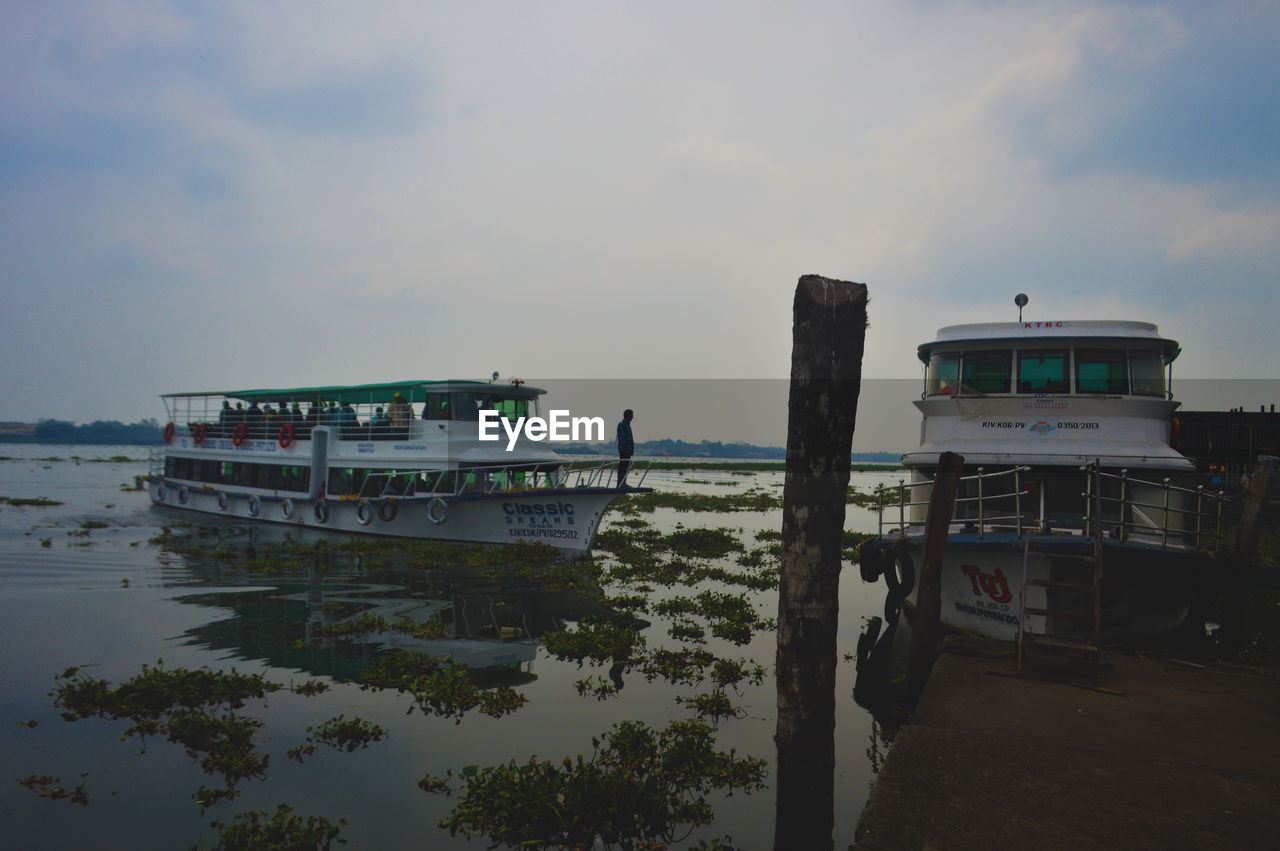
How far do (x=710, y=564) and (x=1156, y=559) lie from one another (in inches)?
498

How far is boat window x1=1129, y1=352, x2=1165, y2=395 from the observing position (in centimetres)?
1248

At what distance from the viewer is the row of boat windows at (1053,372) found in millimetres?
12523

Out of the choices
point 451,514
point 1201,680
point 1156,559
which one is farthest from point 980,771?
point 451,514

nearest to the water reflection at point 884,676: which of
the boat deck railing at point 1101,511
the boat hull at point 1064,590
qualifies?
the boat hull at point 1064,590

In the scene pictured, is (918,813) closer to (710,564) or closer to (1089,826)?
(1089,826)

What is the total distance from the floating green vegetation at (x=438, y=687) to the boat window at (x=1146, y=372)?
1193 cm

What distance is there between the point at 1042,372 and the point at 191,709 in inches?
577

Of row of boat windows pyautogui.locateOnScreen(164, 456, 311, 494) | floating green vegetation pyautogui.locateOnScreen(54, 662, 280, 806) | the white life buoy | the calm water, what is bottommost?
the calm water

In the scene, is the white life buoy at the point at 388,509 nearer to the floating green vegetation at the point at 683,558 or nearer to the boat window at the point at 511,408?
the boat window at the point at 511,408

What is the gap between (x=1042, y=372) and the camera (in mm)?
12930

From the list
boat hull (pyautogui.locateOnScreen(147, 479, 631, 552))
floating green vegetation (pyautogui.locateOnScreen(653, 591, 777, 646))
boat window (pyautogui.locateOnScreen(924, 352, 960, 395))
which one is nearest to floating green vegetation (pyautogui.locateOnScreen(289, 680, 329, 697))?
floating green vegetation (pyautogui.locateOnScreen(653, 591, 777, 646))

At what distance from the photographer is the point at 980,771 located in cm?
598

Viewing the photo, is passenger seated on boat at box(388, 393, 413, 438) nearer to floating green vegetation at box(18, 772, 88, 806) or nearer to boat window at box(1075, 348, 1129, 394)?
floating green vegetation at box(18, 772, 88, 806)

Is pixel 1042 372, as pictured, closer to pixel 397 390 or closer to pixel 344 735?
pixel 344 735
